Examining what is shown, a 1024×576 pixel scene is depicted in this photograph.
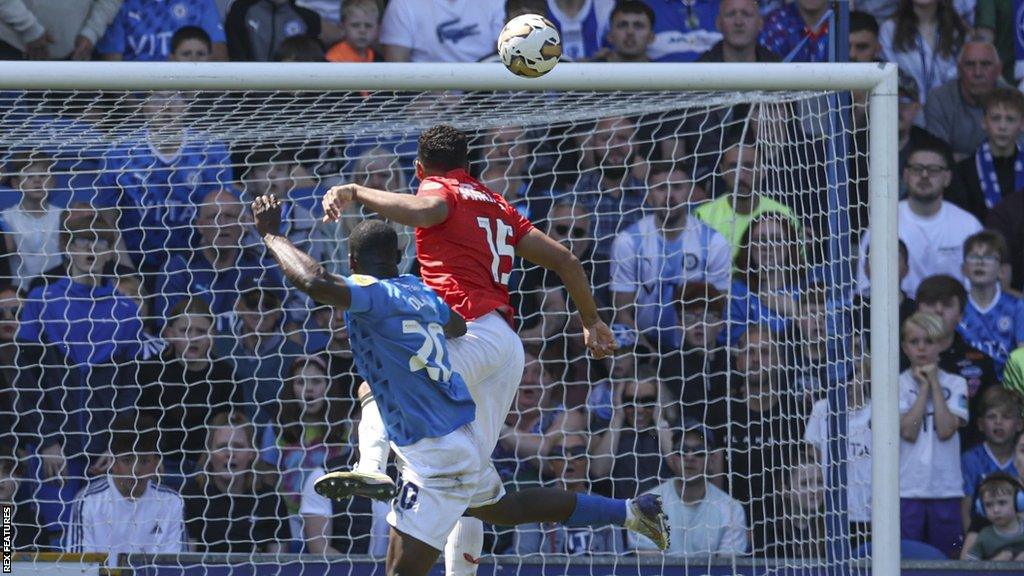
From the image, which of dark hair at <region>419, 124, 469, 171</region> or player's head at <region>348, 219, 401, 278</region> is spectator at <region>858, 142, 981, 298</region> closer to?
dark hair at <region>419, 124, 469, 171</region>

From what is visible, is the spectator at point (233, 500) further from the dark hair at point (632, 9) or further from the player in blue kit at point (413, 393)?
the dark hair at point (632, 9)

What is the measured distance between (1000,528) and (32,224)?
5.48 meters

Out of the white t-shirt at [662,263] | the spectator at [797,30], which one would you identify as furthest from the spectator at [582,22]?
the white t-shirt at [662,263]

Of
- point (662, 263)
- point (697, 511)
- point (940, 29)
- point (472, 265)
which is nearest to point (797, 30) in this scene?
point (940, 29)

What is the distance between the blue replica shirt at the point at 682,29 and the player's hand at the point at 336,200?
3910 millimetres

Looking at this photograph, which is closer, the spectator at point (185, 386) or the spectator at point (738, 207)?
the spectator at point (738, 207)

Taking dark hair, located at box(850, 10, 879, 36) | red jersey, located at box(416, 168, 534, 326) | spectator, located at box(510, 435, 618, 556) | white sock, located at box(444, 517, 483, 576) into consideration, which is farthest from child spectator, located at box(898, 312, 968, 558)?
red jersey, located at box(416, 168, 534, 326)

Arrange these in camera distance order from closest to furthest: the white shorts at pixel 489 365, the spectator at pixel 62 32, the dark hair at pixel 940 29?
the white shorts at pixel 489 365, the spectator at pixel 62 32, the dark hair at pixel 940 29

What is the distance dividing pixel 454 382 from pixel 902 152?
436 cm

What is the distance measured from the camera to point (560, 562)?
7699 mm

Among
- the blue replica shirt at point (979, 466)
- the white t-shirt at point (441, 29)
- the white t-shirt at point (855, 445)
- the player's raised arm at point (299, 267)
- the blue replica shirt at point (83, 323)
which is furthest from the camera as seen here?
the white t-shirt at point (441, 29)

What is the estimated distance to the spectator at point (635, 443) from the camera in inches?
331

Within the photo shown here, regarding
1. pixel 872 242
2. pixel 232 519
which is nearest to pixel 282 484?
pixel 232 519

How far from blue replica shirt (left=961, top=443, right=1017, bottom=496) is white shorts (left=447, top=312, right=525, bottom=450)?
347cm
